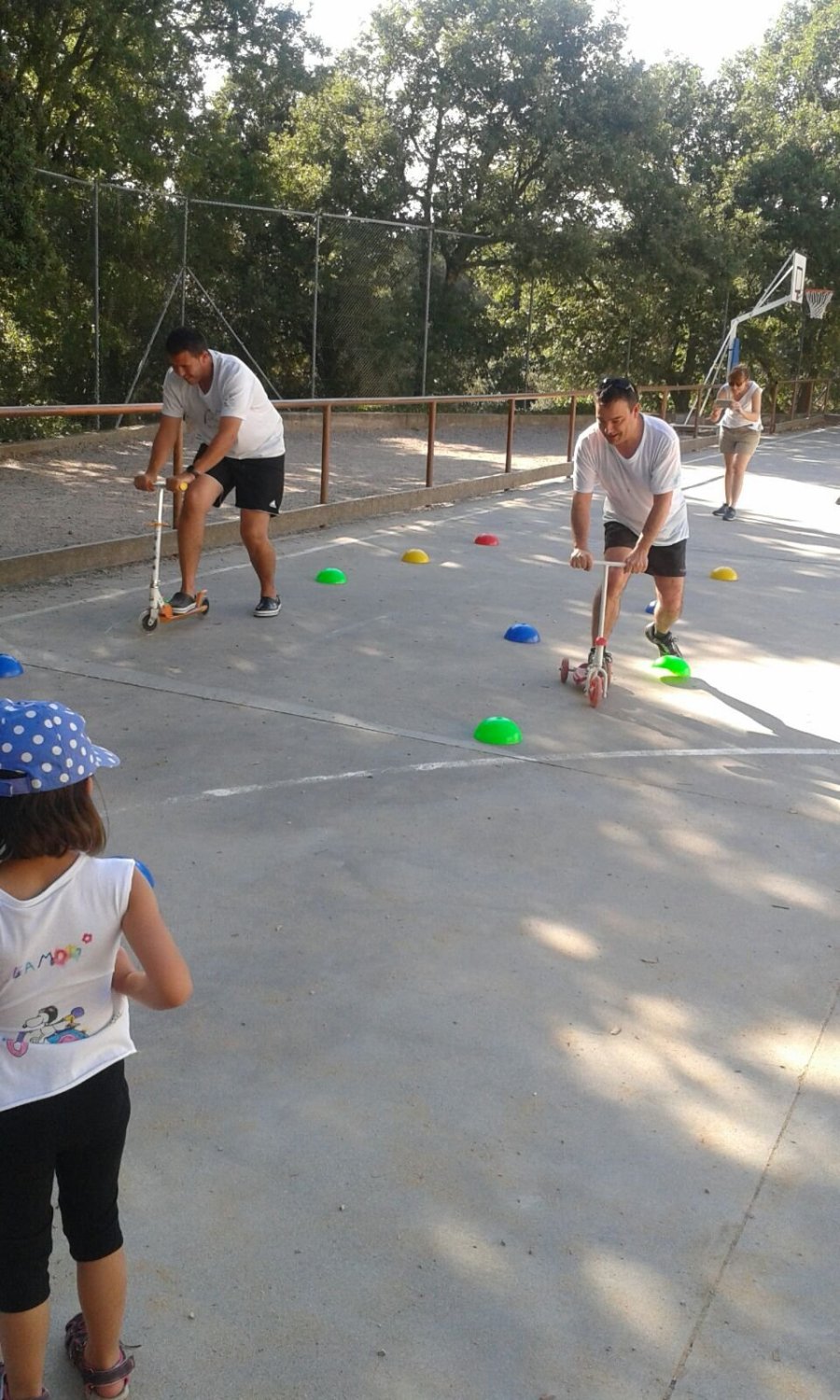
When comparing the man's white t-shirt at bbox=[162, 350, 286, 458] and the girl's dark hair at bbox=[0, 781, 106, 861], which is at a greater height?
the man's white t-shirt at bbox=[162, 350, 286, 458]

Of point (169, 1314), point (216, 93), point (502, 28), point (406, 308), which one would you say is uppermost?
point (502, 28)

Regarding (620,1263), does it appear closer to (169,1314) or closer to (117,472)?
(169,1314)

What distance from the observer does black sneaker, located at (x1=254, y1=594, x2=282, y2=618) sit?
8.48m

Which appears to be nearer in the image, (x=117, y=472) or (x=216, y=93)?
(x=117, y=472)

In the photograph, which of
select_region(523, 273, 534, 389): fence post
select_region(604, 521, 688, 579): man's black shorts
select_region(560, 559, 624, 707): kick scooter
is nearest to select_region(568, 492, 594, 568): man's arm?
select_region(560, 559, 624, 707): kick scooter

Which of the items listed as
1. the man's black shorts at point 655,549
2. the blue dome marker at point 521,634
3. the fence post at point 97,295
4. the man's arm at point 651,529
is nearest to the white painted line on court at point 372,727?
the man's arm at point 651,529

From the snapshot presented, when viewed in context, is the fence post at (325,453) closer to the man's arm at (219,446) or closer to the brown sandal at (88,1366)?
the man's arm at (219,446)

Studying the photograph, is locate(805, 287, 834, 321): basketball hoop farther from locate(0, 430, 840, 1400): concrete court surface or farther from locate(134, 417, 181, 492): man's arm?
locate(134, 417, 181, 492): man's arm

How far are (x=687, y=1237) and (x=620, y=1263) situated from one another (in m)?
0.18

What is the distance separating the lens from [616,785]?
572 cm

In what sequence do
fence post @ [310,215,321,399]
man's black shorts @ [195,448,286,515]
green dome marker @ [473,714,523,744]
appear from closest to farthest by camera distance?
green dome marker @ [473,714,523,744] → man's black shorts @ [195,448,286,515] → fence post @ [310,215,321,399]

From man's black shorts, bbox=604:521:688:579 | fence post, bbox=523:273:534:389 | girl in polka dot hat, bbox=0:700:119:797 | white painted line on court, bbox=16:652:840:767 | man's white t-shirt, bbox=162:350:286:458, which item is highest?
fence post, bbox=523:273:534:389

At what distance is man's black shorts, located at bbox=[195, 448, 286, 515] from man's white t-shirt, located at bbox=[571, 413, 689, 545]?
2.17m

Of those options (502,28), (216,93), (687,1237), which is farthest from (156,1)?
(687,1237)
